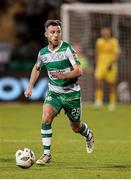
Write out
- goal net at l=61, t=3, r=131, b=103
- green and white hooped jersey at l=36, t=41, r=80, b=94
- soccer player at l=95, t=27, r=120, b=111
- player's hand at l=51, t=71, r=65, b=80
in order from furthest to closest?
1. goal net at l=61, t=3, r=131, b=103
2. soccer player at l=95, t=27, r=120, b=111
3. green and white hooped jersey at l=36, t=41, r=80, b=94
4. player's hand at l=51, t=71, r=65, b=80

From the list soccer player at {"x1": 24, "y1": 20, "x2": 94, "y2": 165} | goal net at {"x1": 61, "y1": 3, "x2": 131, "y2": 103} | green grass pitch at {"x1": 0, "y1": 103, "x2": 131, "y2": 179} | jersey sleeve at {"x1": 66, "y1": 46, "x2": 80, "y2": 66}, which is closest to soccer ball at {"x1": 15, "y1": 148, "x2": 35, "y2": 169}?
green grass pitch at {"x1": 0, "y1": 103, "x2": 131, "y2": 179}

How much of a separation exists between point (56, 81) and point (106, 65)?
12390 millimetres

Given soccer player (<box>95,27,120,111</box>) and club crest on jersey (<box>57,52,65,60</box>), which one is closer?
club crest on jersey (<box>57,52,65,60</box>)

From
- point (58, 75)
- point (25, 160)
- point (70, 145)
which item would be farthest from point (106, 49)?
point (25, 160)

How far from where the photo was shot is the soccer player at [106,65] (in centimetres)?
2247

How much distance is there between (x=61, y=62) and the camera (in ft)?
34.4

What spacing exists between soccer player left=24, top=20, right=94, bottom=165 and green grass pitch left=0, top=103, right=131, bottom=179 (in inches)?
23.1

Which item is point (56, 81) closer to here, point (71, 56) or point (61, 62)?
point (61, 62)

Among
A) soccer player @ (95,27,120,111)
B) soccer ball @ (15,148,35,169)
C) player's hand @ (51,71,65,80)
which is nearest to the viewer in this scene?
soccer ball @ (15,148,35,169)

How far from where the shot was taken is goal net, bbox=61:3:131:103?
78.5ft

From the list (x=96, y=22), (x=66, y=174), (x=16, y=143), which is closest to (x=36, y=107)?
(x=96, y=22)

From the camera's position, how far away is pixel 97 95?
22453mm

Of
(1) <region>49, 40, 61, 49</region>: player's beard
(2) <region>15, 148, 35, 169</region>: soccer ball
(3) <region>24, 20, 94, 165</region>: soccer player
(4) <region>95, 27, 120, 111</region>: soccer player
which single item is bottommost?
(4) <region>95, 27, 120, 111</region>: soccer player

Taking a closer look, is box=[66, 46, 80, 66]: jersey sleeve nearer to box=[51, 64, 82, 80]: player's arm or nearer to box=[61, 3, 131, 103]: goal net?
box=[51, 64, 82, 80]: player's arm
